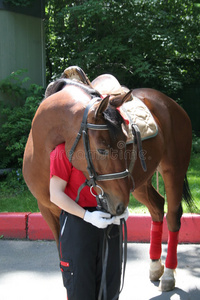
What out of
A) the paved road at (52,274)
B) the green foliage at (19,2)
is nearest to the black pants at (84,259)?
the paved road at (52,274)

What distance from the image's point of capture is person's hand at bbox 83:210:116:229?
2.23m

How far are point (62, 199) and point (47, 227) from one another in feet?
8.80

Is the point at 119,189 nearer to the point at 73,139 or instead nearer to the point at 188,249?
the point at 73,139

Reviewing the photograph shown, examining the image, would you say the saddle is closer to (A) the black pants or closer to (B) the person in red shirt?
(B) the person in red shirt

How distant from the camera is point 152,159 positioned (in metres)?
3.24

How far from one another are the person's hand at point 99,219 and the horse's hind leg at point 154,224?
160 cm

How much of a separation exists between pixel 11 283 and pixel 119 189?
2.08 meters

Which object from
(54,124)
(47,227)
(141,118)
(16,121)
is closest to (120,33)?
(16,121)

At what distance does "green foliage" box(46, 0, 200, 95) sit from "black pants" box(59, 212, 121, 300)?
19.4 ft

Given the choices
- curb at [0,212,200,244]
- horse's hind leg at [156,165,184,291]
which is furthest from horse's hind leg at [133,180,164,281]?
curb at [0,212,200,244]

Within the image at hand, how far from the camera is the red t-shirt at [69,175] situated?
2332 mm

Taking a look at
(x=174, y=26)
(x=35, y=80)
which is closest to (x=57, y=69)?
(x=35, y=80)

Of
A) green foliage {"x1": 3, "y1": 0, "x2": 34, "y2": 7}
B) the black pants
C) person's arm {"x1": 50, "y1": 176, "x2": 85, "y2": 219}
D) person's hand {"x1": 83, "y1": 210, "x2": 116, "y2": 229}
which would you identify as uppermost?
green foliage {"x1": 3, "y1": 0, "x2": 34, "y2": 7}

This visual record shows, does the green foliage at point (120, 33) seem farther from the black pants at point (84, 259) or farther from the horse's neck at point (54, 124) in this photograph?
the black pants at point (84, 259)
